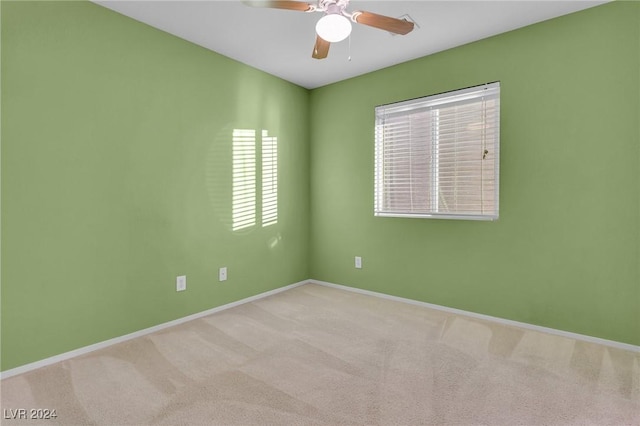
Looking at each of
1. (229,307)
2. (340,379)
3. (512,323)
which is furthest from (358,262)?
(340,379)

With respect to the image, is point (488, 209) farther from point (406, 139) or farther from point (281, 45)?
point (281, 45)

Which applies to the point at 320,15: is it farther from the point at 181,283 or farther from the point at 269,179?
the point at 181,283

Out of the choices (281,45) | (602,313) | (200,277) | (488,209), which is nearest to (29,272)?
(200,277)

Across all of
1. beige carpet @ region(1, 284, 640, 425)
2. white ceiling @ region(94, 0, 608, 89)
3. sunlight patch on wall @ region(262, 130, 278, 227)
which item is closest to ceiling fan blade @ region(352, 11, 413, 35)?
white ceiling @ region(94, 0, 608, 89)

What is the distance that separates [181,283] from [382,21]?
8.14 feet

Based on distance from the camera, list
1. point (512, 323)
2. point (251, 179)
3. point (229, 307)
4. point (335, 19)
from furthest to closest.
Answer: point (251, 179) < point (229, 307) < point (512, 323) < point (335, 19)

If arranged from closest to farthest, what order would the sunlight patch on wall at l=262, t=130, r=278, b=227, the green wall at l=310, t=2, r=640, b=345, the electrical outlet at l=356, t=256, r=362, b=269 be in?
the green wall at l=310, t=2, r=640, b=345
the sunlight patch on wall at l=262, t=130, r=278, b=227
the electrical outlet at l=356, t=256, r=362, b=269

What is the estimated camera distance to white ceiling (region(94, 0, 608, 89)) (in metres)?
2.32

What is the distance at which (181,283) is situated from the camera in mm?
2830

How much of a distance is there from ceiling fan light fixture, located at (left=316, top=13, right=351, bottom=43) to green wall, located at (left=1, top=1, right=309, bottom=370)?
161 cm

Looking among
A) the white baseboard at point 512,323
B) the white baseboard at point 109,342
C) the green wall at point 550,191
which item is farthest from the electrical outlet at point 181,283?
the green wall at point 550,191

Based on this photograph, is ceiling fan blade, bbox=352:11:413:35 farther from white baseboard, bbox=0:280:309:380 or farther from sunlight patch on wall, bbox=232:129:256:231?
white baseboard, bbox=0:280:309:380

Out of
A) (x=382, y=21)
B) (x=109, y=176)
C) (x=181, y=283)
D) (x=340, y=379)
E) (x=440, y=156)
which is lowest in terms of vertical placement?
(x=340, y=379)

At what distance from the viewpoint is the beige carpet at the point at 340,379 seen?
5.35ft
